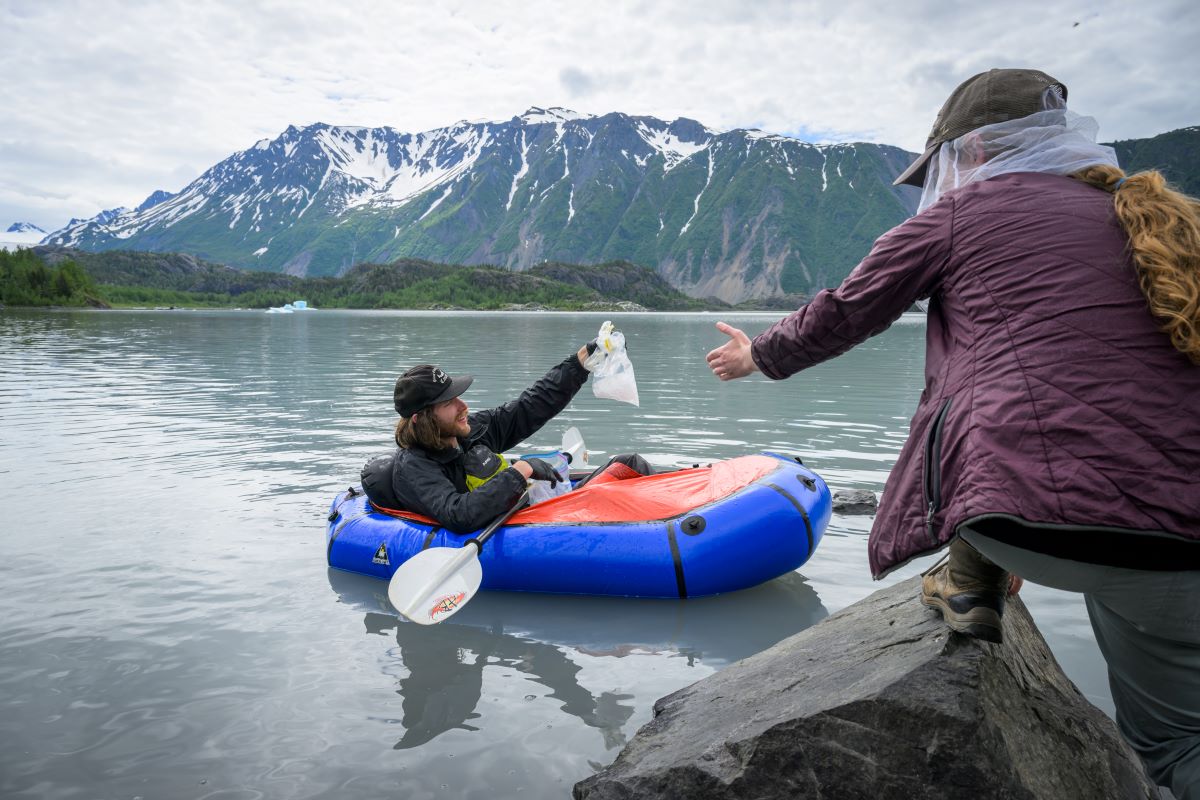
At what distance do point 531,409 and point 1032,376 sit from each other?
565 cm

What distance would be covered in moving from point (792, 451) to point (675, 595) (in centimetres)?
603

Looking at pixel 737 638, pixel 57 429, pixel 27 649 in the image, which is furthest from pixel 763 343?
pixel 57 429

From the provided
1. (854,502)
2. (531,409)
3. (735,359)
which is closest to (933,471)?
(735,359)

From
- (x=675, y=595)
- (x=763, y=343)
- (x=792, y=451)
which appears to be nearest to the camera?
(x=763, y=343)

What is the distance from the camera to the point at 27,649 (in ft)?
17.1

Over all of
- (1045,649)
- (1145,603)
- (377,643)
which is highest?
(1145,603)

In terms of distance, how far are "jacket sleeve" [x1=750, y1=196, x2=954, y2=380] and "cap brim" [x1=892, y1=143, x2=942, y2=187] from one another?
0.38m

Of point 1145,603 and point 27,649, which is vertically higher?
point 1145,603

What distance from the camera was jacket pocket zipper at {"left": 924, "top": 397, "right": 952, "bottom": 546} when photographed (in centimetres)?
244

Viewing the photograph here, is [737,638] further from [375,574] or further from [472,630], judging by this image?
[375,574]

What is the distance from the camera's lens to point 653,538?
19.9 ft

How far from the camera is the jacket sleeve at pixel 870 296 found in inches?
99.0

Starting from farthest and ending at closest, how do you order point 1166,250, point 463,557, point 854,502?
point 854,502, point 463,557, point 1166,250

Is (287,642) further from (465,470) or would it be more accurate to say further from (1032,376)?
(1032,376)
